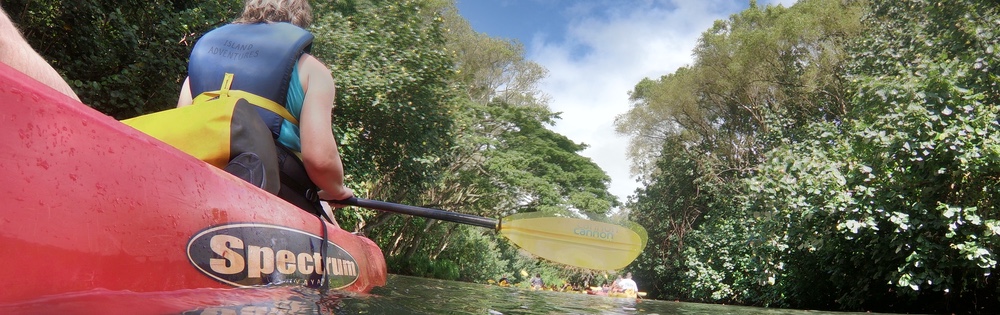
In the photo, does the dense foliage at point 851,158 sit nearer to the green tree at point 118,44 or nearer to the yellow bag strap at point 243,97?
the yellow bag strap at point 243,97

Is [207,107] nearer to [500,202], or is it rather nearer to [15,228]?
[15,228]

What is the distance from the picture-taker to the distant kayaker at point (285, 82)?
7.83 feet

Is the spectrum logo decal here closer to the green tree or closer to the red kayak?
the red kayak

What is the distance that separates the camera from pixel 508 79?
88.8 feet

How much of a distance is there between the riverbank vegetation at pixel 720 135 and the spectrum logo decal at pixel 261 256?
218cm

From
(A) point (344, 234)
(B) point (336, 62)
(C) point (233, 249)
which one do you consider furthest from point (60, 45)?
(C) point (233, 249)

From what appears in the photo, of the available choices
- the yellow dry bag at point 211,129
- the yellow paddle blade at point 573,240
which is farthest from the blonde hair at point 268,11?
the yellow paddle blade at point 573,240

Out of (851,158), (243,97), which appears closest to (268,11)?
(243,97)

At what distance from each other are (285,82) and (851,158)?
8579 millimetres

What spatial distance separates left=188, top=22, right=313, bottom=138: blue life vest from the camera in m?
2.38

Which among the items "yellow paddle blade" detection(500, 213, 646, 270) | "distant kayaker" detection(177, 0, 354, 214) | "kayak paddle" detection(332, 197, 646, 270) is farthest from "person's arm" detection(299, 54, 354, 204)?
"yellow paddle blade" detection(500, 213, 646, 270)

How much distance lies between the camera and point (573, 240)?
→ 436 centimetres

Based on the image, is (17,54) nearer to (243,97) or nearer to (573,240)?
(243,97)

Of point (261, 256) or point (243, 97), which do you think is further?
point (243, 97)
